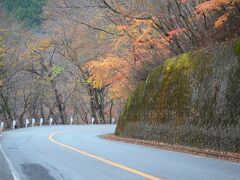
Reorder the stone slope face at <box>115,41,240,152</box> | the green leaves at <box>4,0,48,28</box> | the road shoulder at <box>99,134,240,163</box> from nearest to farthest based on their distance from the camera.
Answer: the road shoulder at <box>99,134,240,163</box>
the stone slope face at <box>115,41,240,152</box>
the green leaves at <box>4,0,48,28</box>

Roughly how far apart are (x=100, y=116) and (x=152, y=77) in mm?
27896

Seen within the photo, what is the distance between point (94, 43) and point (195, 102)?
2736 centimetres

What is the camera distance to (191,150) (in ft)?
48.4

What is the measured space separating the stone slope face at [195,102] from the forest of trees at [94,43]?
54.2 inches

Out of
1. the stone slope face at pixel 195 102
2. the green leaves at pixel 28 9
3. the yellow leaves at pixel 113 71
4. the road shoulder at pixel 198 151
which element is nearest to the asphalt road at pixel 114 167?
the road shoulder at pixel 198 151

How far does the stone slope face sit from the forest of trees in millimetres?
1377

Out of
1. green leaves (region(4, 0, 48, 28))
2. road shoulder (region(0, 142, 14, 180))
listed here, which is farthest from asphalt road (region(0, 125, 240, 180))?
green leaves (region(4, 0, 48, 28))

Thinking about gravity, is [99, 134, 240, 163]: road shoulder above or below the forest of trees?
below

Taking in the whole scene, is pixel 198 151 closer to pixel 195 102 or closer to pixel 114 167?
pixel 195 102

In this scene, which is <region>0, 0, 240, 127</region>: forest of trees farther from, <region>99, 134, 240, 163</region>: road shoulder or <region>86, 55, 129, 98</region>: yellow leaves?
<region>99, 134, 240, 163</region>: road shoulder

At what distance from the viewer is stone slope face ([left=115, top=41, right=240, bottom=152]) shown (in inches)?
555

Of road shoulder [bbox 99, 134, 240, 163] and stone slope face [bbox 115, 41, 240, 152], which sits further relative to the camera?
stone slope face [bbox 115, 41, 240, 152]

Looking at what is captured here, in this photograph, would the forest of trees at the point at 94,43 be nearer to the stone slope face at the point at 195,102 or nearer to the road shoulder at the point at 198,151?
the stone slope face at the point at 195,102

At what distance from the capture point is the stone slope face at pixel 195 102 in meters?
14.1
